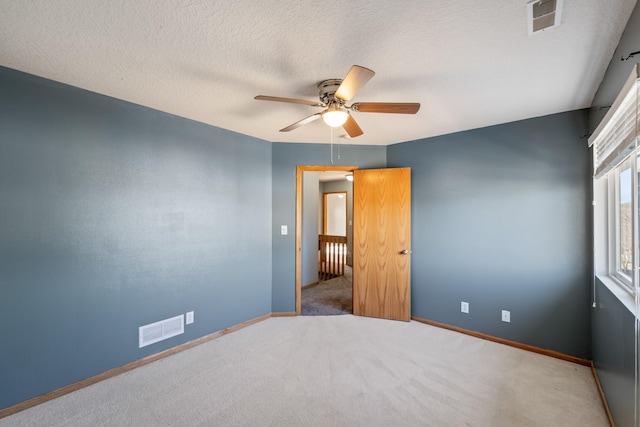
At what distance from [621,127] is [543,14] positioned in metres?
0.79

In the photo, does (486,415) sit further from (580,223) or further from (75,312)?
(75,312)

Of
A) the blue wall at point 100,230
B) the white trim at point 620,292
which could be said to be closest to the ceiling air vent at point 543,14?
the white trim at point 620,292

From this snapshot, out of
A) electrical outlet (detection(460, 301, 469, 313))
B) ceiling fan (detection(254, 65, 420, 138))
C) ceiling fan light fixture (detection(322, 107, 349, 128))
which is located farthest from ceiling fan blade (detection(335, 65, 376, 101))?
electrical outlet (detection(460, 301, 469, 313))

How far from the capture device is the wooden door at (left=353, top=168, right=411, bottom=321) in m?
3.69

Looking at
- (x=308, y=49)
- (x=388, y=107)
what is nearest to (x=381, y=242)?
(x=388, y=107)

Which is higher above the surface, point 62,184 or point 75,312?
point 62,184

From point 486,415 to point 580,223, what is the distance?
196 cm

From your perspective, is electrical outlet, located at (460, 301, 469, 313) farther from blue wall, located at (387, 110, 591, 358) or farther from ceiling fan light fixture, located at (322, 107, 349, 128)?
ceiling fan light fixture, located at (322, 107, 349, 128)

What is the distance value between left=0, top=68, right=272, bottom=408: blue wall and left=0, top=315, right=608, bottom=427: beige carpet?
0.36 m

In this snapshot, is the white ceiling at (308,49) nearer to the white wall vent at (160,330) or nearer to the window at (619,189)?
the window at (619,189)

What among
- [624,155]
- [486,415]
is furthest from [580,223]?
[486,415]

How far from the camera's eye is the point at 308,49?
1731 millimetres

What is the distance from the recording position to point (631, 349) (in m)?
1.50

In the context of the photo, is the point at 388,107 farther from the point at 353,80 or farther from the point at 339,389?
the point at 339,389
